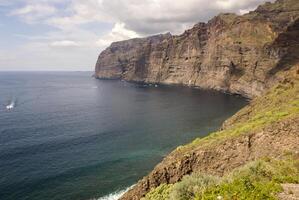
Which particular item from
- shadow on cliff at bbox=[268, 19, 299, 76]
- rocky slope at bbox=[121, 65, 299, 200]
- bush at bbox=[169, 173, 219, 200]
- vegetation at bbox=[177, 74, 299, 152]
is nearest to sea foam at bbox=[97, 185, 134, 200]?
rocky slope at bbox=[121, 65, 299, 200]

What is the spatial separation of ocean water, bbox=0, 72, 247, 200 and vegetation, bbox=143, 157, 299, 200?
2507 centimetres

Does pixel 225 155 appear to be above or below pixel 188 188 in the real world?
below

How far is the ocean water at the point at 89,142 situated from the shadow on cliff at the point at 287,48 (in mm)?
26043

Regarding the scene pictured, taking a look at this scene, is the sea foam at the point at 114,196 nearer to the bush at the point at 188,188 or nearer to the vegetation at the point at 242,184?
the vegetation at the point at 242,184

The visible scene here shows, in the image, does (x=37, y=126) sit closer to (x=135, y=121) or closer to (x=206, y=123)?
(x=135, y=121)

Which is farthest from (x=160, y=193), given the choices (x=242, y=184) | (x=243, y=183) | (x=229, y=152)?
(x=242, y=184)

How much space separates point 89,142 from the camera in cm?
8281

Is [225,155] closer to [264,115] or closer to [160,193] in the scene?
[160,193]

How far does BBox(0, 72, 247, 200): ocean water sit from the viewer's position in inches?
2190

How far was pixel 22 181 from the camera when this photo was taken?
2253 inches

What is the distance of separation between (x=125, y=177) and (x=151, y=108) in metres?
81.0

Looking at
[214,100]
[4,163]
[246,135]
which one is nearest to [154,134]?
[4,163]

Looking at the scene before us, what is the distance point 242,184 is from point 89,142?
66523 millimetres

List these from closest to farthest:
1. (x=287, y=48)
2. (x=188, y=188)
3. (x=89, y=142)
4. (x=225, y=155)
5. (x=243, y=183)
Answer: (x=243, y=183) < (x=188, y=188) < (x=225, y=155) < (x=89, y=142) < (x=287, y=48)
